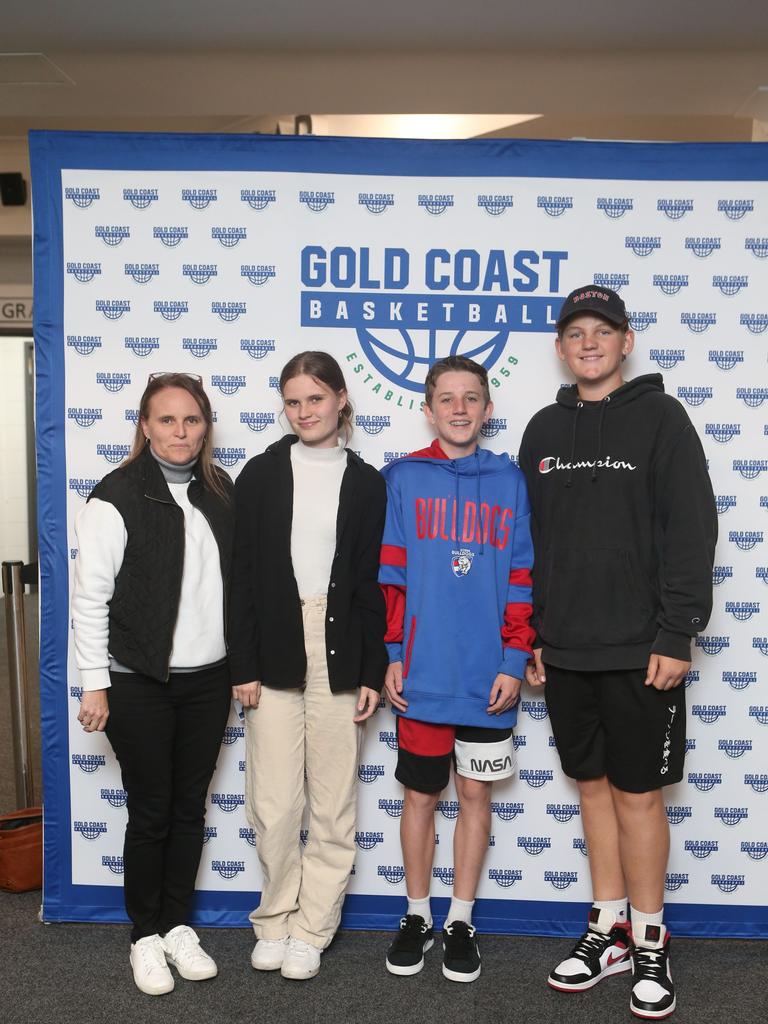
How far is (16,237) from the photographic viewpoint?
6.38m

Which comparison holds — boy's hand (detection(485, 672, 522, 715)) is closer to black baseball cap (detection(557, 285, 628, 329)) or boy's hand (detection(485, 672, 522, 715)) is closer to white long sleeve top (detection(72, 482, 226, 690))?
white long sleeve top (detection(72, 482, 226, 690))

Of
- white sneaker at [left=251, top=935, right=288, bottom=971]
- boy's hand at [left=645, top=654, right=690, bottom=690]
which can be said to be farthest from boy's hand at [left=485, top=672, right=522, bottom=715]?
white sneaker at [left=251, top=935, right=288, bottom=971]

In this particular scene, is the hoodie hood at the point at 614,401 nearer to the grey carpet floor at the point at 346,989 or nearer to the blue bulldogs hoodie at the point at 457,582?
the blue bulldogs hoodie at the point at 457,582

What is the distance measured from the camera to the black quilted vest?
2.06 meters

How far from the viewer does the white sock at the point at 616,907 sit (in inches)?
88.6

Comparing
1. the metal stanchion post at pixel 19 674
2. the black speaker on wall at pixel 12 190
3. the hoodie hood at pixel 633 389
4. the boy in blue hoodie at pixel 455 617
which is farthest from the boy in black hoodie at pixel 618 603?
the black speaker on wall at pixel 12 190

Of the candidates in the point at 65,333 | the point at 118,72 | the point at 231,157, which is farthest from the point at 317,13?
the point at 65,333

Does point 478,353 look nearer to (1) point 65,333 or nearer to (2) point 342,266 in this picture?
(2) point 342,266

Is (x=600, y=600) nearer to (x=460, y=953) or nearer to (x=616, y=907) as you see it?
(x=616, y=907)

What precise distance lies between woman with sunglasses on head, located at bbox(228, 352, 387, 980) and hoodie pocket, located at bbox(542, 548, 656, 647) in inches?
18.7

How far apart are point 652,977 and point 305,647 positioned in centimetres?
118

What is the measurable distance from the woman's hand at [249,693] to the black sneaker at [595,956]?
1.04m

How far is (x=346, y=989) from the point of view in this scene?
2.12 metres

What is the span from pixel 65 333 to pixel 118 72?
2516 mm
